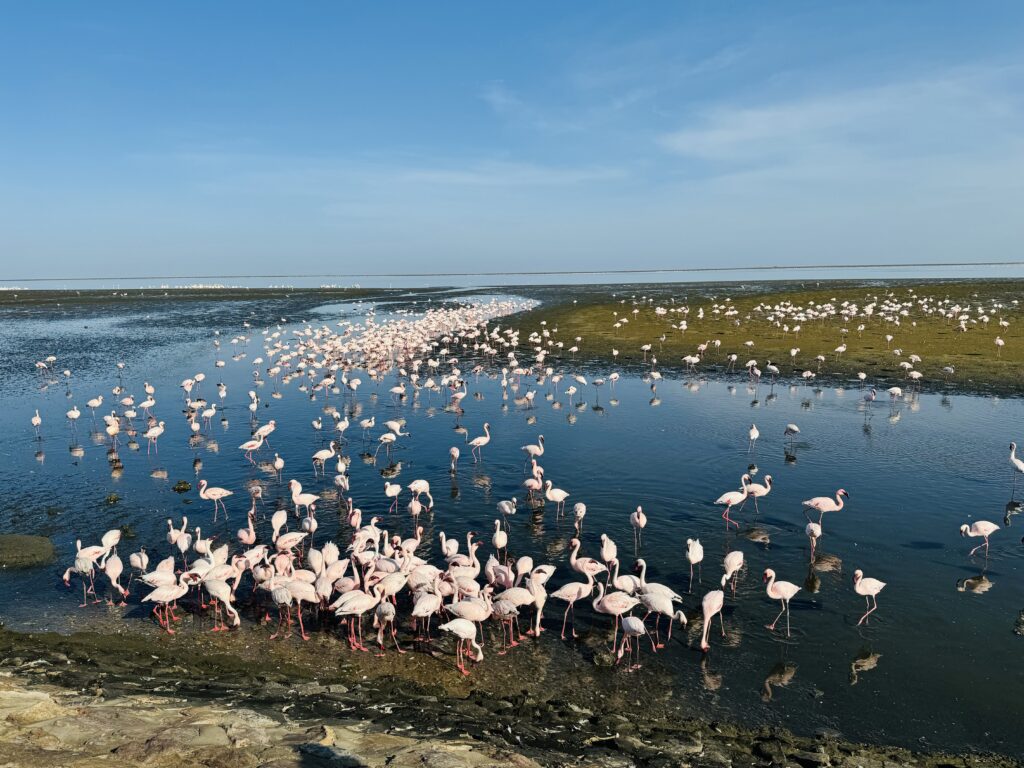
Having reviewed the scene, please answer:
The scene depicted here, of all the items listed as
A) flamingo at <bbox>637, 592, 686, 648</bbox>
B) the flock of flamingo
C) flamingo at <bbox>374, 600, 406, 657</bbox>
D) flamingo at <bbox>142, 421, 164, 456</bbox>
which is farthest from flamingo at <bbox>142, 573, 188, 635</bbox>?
flamingo at <bbox>142, 421, 164, 456</bbox>

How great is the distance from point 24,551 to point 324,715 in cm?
962

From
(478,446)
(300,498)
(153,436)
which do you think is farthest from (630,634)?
(153,436)

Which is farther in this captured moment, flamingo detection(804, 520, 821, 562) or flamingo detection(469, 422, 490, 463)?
flamingo detection(469, 422, 490, 463)

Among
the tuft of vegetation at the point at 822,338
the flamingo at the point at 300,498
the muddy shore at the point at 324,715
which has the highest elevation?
the tuft of vegetation at the point at 822,338

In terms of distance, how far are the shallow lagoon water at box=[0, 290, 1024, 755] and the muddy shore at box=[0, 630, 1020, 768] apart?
627 millimetres

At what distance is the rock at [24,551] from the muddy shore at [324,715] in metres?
3.13

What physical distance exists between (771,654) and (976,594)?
4784mm

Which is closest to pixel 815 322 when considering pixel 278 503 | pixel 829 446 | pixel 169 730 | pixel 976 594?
pixel 829 446

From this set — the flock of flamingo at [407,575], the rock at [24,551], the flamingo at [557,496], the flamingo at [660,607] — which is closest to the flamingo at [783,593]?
the flock of flamingo at [407,575]

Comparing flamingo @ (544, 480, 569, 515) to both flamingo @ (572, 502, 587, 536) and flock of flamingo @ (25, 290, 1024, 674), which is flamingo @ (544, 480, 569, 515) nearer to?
flock of flamingo @ (25, 290, 1024, 674)

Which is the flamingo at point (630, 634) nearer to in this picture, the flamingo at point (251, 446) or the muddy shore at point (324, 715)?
the muddy shore at point (324, 715)

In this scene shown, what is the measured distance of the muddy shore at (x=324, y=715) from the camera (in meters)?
6.98

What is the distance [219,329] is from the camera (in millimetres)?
60594

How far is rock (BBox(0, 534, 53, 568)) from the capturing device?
13.4 meters
